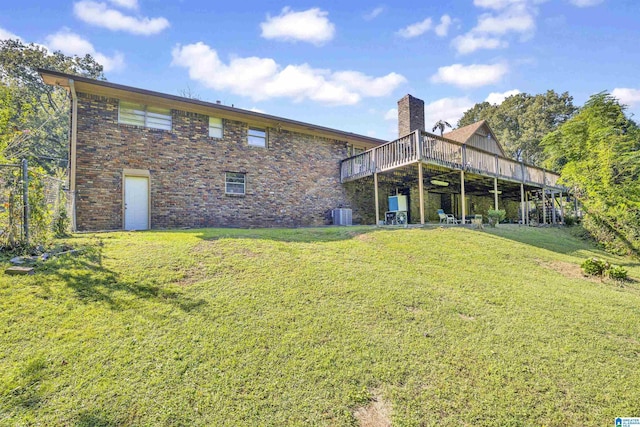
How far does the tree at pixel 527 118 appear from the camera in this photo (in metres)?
34.2

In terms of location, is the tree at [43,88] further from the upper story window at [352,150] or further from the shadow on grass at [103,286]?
the shadow on grass at [103,286]

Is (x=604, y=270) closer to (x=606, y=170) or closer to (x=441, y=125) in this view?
(x=606, y=170)

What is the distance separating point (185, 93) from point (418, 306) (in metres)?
28.6

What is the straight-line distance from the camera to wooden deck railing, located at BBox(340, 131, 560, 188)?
11.1 metres

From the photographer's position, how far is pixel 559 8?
9.67 metres

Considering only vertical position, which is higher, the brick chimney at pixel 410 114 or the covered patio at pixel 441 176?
the brick chimney at pixel 410 114

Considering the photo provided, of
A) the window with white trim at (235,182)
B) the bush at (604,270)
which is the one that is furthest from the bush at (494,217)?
the window with white trim at (235,182)

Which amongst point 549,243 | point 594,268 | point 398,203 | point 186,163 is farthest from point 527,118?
point 186,163

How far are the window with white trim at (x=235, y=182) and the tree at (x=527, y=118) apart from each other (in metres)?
33.6

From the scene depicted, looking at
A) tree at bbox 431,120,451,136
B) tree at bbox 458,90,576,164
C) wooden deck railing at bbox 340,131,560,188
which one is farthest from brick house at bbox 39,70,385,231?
tree at bbox 458,90,576,164

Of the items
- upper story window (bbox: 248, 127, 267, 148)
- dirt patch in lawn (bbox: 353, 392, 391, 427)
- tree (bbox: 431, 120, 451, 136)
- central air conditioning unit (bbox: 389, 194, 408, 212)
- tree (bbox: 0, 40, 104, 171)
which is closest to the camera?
dirt patch in lawn (bbox: 353, 392, 391, 427)

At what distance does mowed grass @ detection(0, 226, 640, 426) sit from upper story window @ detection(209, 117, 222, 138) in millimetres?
7013

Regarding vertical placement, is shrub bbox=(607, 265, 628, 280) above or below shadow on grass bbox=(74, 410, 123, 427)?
above

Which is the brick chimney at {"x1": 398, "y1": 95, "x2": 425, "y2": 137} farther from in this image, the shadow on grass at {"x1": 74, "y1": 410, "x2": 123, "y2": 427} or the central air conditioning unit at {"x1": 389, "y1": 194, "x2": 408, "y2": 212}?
the shadow on grass at {"x1": 74, "y1": 410, "x2": 123, "y2": 427}
